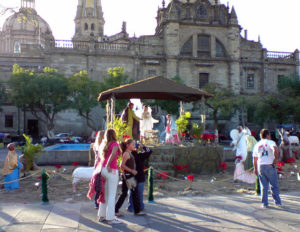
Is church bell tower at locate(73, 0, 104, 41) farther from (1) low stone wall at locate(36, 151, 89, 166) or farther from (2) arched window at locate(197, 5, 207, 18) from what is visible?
(1) low stone wall at locate(36, 151, 89, 166)

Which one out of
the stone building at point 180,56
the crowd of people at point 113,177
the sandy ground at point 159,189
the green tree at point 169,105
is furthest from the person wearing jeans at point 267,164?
the stone building at point 180,56

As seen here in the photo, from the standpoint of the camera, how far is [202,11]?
3797cm

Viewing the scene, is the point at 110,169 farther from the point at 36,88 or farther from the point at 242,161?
the point at 36,88

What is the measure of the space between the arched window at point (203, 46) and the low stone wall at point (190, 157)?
25.6 m

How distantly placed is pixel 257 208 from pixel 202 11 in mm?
33897

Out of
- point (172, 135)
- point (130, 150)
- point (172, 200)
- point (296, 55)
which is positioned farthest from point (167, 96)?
point (296, 55)

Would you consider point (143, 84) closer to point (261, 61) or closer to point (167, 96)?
point (167, 96)


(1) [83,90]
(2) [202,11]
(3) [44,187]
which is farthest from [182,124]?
(2) [202,11]

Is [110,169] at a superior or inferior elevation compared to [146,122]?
inferior

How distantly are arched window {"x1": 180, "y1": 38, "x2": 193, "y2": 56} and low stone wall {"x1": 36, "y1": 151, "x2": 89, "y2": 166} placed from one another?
79.6ft

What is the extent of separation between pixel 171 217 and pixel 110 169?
5.96ft

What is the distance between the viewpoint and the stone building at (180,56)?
34.2m

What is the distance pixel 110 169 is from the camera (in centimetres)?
617

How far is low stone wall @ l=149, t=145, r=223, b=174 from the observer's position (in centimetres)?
1243
